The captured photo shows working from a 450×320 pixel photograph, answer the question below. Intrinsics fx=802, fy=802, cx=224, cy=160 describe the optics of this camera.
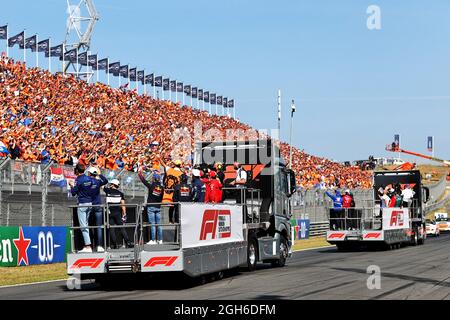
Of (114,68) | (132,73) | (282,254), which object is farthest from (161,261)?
(132,73)

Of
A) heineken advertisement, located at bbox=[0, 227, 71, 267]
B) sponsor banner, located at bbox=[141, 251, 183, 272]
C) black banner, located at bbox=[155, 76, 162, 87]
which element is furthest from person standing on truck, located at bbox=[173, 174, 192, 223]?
black banner, located at bbox=[155, 76, 162, 87]

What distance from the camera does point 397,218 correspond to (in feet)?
103

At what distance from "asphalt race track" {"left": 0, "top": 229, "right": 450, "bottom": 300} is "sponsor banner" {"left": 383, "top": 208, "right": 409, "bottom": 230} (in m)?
8.92

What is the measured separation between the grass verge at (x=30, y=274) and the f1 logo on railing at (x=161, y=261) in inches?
166

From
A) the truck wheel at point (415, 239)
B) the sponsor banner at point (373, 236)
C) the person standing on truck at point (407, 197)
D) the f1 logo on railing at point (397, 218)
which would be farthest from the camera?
the truck wheel at point (415, 239)

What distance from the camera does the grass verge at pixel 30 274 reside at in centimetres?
1816

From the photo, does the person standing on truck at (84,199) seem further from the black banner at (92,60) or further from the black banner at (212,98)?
the black banner at (212,98)

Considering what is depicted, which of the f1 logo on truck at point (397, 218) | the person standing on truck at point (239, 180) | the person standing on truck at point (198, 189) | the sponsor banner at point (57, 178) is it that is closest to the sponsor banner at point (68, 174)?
the sponsor banner at point (57, 178)

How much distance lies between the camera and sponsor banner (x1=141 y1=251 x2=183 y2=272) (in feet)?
48.5

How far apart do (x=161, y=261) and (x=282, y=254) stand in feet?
24.1

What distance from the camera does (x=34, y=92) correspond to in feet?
125
